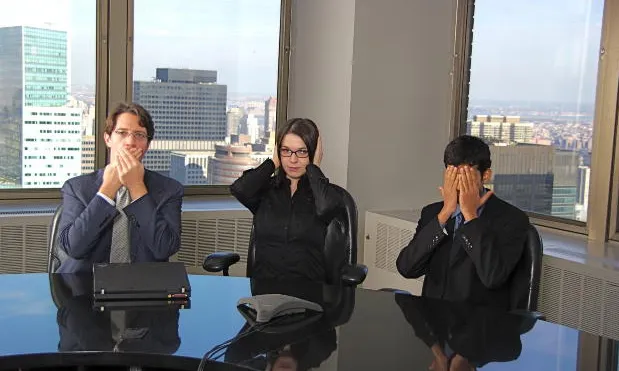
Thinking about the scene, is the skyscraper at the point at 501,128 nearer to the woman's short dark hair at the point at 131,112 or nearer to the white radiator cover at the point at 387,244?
the white radiator cover at the point at 387,244

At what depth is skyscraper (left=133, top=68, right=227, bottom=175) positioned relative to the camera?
5164 millimetres

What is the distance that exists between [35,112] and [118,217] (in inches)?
73.0

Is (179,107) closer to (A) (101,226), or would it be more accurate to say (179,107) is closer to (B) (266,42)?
(B) (266,42)

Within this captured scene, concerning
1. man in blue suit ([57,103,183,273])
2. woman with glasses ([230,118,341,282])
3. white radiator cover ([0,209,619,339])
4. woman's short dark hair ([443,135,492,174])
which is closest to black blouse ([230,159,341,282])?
woman with glasses ([230,118,341,282])

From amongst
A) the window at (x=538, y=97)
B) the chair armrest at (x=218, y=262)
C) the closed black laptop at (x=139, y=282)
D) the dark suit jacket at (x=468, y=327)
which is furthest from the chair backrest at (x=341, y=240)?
the window at (x=538, y=97)

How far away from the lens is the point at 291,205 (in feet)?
11.9

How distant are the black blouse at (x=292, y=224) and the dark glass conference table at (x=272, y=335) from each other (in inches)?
27.2

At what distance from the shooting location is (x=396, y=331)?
95.7 inches

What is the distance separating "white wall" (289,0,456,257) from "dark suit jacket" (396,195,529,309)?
5.29 ft

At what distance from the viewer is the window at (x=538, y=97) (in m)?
4.27

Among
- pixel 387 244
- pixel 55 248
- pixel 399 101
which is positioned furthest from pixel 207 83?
pixel 55 248

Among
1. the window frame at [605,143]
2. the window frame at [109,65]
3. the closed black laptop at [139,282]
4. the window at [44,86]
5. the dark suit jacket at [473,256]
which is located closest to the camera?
the closed black laptop at [139,282]

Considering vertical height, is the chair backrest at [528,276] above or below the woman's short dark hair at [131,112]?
below

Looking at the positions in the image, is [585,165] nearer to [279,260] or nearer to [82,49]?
[279,260]
